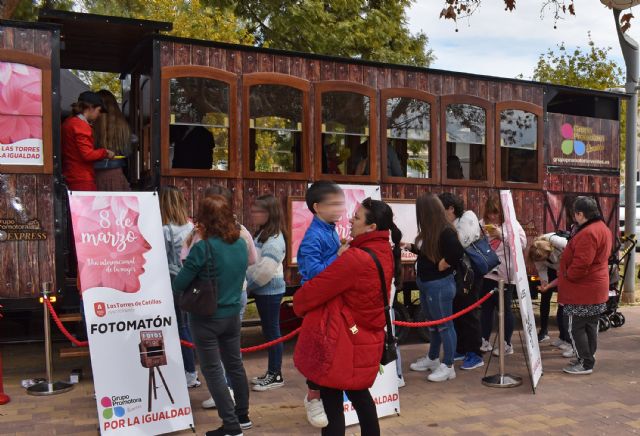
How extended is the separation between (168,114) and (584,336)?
442 cm

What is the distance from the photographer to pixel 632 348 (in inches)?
307

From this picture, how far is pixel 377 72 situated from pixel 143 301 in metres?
4.02

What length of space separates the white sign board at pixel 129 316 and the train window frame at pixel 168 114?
5.10 ft

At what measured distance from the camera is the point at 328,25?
18.2m

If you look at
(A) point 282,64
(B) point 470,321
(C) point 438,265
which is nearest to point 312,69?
(A) point 282,64

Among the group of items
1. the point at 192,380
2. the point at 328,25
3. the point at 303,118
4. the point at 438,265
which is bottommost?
the point at 192,380

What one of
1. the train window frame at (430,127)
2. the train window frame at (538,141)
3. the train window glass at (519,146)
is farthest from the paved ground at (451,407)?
the train window glass at (519,146)

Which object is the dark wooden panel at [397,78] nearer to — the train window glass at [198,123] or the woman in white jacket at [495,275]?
the woman in white jacket at [495,275]

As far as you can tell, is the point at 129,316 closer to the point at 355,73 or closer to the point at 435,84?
the point at 355,73

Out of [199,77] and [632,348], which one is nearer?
[199,77]

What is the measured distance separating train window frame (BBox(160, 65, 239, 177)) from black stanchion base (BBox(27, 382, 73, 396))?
208 cm

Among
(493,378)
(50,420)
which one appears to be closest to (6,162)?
(50,420)

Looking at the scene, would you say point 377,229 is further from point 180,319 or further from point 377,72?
point 377,72

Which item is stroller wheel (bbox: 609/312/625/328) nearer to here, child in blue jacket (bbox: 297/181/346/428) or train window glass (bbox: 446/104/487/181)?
train window glass (bbox: 446/104/487/181)
